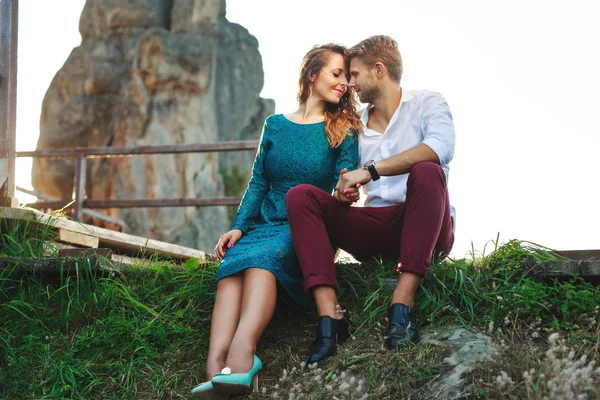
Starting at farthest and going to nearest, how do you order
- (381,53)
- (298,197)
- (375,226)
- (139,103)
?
(139,103) < (381,53) < (375,226) < (298,197)

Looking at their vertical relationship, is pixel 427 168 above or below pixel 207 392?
above

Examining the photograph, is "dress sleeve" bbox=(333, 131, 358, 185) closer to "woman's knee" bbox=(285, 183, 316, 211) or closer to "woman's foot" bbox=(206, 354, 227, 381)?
"woman's knee" bbox=(285, 183, 316, 211)

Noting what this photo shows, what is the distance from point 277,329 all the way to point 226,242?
1.47 ft

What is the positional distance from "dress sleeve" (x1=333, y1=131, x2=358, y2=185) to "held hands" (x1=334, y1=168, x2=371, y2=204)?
0.36m

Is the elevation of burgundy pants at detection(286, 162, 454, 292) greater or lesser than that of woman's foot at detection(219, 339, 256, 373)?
greater

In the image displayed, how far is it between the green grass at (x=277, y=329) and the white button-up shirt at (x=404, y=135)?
0.32 meters

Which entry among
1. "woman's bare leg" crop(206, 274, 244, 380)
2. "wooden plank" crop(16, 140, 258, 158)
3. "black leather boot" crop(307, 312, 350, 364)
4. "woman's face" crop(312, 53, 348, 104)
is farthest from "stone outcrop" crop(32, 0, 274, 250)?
"black leather boot" crop(307, 312, 350, 364)

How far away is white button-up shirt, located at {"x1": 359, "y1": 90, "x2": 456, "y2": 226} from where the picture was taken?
10.6ft

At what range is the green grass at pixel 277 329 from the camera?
105 inches

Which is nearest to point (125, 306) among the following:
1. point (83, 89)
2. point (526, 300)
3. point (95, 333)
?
point (95, 333)

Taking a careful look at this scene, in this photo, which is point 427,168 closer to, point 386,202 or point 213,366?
point 386,202

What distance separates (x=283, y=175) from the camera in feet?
11.6

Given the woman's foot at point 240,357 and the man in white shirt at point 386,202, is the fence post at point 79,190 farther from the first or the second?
the woman's foot at point 240,357

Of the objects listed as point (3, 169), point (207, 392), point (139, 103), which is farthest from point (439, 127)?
point (139, 103)
